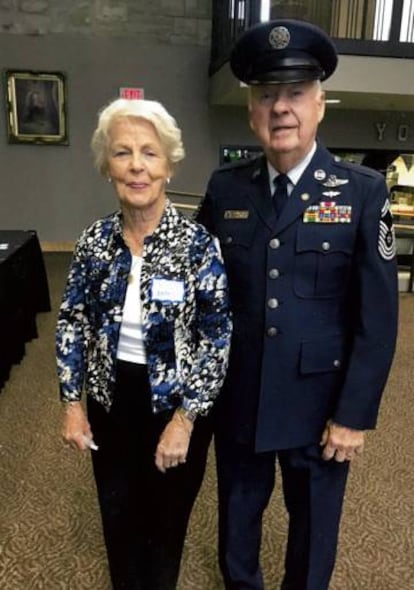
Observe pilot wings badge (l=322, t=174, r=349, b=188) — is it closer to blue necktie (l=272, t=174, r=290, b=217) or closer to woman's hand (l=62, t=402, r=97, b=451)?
blue necktie (l=272, t=174, r=290, b=217)

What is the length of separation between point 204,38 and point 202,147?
1311 millimetres

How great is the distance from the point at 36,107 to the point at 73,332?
6.12 m

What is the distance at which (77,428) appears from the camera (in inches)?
48.9

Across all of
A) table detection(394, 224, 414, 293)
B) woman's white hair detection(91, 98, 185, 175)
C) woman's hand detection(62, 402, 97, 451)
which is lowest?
table detection(394, 224, 414, 293)

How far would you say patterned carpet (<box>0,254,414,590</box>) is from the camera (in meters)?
1.66

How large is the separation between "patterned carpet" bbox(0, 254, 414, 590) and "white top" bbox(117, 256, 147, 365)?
89 centimetres

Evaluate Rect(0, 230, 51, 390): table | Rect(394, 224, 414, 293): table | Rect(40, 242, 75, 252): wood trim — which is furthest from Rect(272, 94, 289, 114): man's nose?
Rect(40, 242, 75, 252): wood trim

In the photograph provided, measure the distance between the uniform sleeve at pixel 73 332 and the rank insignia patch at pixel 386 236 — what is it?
2.09ft

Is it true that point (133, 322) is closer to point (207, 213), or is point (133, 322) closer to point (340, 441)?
point (207, 213)

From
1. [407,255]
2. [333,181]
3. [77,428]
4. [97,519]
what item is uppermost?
[333,181]

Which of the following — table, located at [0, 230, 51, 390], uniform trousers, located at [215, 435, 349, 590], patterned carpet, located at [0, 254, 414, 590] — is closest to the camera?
uniform trousers, located at [215, 435, 349, 590]

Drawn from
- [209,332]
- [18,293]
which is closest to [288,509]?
[209,332]

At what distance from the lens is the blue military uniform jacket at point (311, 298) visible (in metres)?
1.11

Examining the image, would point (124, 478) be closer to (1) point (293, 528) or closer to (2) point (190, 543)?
(1) point (293, 528)
